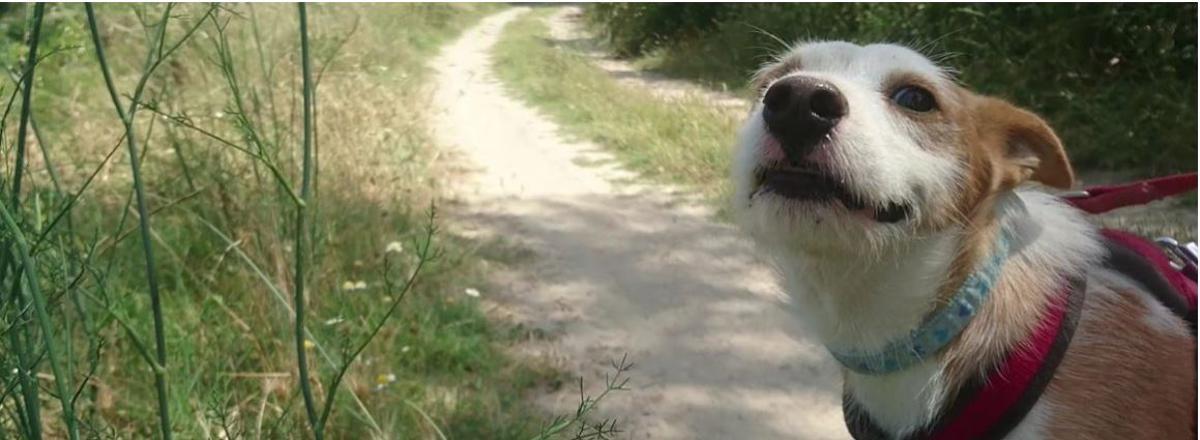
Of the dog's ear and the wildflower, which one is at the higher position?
the dog's ear

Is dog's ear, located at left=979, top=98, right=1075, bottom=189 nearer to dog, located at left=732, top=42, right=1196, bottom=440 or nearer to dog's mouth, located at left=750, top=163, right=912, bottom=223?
dog, located at left=732, top=42, right=1196, bottom=440

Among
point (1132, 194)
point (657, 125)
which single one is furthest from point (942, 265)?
point (657, 125)

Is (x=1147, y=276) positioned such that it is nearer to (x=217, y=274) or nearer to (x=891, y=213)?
(x=891, y=213)

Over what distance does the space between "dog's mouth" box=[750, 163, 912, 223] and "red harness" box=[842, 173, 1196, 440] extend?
13.9 inches

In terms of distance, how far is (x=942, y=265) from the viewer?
1.89 meters

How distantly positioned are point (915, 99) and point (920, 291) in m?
0.39

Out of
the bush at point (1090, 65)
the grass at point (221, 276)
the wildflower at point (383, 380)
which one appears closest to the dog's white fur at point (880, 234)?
the grass at point (221, 276)

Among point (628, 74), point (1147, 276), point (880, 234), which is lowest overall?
point (628, 74)

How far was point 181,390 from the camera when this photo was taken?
8.92 ft

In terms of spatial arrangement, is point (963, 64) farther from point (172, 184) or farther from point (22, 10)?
point (22, 10)

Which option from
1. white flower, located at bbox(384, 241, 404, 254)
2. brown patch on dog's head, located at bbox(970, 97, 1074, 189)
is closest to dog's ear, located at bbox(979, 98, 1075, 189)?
brown patch on dog's head, located at bbox(970, 97, 1074, 189)

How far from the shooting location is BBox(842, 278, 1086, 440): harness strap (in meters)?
1.78

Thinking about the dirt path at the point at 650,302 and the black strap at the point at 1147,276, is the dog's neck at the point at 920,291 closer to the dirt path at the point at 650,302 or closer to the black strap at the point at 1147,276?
the black strap at the point at 1147,276

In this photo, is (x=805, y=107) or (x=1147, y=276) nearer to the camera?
(x=805, y=107)
